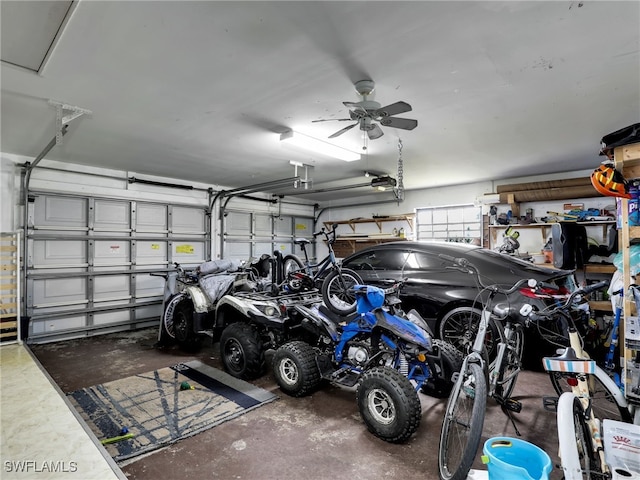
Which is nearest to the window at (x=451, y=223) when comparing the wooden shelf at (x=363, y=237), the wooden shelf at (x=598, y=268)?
the wooden shelf at (x=363, y=237)

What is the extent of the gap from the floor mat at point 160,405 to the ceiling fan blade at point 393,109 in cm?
269

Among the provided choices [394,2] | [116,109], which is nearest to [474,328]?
[394,2]

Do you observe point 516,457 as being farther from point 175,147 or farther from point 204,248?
point 204,248

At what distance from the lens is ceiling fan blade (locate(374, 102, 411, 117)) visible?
233 cm

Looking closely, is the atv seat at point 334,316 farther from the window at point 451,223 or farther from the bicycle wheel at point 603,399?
the window at point 451,223

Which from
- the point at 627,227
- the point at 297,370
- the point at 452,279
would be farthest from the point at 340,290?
the point at 627,227

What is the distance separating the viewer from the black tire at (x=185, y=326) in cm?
452

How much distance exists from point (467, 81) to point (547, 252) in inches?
167

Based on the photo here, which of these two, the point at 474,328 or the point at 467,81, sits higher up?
the point at 467,81

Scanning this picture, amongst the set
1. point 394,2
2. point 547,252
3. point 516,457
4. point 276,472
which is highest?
point 394,2

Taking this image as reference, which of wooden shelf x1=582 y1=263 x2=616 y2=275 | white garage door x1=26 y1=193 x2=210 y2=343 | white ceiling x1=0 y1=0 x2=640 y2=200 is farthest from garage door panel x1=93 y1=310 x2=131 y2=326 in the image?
wooden shelf x1=582 y1=263 x2=616 y2=275

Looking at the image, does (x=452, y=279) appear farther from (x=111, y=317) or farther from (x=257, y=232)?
(x=111, y=317)

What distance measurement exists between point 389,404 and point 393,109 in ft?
7.11

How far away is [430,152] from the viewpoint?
4.59m
